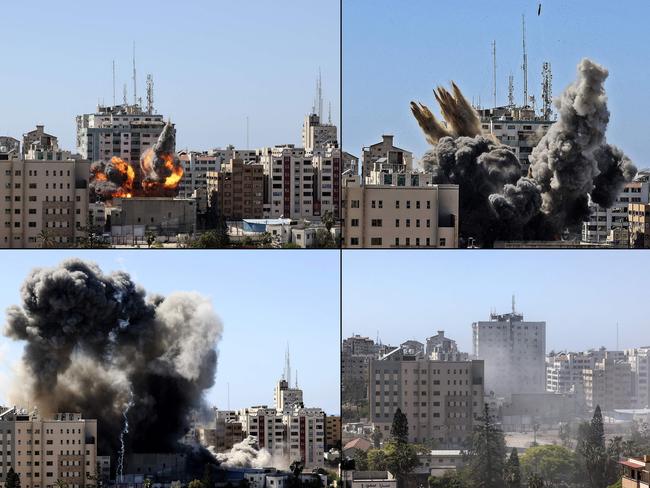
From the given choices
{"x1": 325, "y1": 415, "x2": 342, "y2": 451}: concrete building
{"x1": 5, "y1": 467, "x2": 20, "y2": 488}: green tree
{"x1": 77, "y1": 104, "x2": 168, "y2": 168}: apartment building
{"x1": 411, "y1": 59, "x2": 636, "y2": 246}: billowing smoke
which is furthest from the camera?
{"x1": 411, "y1": 59, "x2": 636, "y2": 246}: billowing smoke

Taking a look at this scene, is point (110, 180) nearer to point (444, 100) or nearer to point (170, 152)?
point (170, 152)

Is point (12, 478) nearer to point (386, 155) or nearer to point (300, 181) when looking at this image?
point (300, 181)

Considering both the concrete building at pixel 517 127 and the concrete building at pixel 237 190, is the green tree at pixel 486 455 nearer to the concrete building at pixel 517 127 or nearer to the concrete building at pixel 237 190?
the concrete building at pixel 517 127

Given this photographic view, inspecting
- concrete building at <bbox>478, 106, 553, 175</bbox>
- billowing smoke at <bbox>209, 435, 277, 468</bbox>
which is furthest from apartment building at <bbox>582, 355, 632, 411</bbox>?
billowing smoke at <bbox>209, 435, 277, 468</bbox>

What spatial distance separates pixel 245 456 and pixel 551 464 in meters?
2.98

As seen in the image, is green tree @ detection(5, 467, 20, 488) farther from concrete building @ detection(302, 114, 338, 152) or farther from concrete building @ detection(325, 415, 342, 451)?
concrete building @ detection(302, 114, 338, 152)

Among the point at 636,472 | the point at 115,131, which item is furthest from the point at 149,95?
the point at 636,472

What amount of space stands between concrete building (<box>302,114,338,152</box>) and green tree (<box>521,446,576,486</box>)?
3813 millimetres

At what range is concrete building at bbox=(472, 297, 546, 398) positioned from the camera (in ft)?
68.6

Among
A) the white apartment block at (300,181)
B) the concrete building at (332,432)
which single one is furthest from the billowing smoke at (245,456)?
the white apartment block at (300,181)

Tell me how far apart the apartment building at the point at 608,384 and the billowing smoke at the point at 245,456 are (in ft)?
10.9

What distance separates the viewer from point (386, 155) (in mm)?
20984

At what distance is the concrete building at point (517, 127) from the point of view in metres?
21.5

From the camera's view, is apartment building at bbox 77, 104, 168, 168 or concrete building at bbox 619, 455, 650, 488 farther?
apartment building at bbox 77, 104, 168, 168
